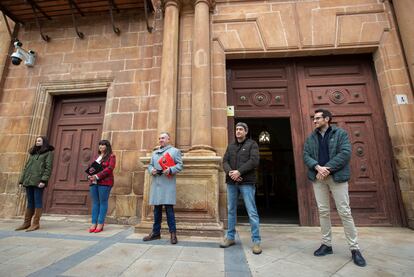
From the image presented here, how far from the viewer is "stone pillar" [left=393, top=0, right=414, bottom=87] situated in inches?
178

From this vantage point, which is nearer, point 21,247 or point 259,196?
point 21,247

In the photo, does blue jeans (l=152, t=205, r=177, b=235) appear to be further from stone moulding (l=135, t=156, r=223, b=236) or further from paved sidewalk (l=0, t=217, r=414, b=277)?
stone moulding (l=135, t=156, r=223, b=236)

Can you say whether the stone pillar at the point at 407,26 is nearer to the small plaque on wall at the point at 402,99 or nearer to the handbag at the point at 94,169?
the small plaque on wall at the point at 402,99

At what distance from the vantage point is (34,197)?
13.5 ft

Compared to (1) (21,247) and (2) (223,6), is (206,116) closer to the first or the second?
(2) (223,6)

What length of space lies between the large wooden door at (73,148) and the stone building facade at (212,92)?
0.03 m

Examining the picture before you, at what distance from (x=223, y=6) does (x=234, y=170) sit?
4.30 metres

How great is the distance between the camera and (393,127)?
14.8 feet

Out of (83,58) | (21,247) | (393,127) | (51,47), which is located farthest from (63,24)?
(393,127)

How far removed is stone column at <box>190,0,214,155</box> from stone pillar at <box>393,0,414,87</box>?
13.2ft

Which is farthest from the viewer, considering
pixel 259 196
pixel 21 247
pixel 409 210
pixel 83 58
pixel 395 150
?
pixel 259 196

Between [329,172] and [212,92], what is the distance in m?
2.91

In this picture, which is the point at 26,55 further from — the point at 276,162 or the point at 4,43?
the point at 276,162

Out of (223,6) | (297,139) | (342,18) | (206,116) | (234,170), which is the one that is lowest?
(234,170)
